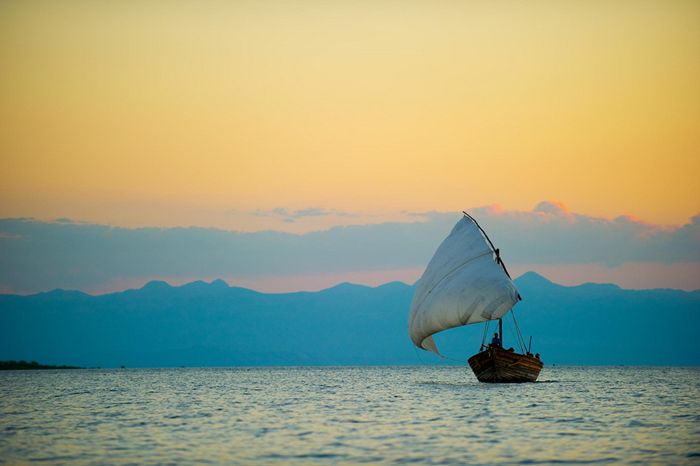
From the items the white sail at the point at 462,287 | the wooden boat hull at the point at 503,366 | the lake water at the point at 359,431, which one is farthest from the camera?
the wooden boat hull at the point at 503,366

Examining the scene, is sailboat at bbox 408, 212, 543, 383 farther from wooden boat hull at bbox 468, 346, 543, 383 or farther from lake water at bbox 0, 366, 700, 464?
lake water at bbox 0, 366, 700, 464

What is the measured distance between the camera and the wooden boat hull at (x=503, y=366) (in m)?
64.6

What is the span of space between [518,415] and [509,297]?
869 inches

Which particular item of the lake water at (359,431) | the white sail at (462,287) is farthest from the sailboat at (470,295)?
the lake water at (359,431)

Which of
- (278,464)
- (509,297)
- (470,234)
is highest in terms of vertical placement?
(470,234)

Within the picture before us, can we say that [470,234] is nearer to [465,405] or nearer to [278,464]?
[465,405]

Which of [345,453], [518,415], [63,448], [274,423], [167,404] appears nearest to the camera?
[345,453]

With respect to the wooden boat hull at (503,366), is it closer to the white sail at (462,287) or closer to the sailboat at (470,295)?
the sailboat at (470,295)

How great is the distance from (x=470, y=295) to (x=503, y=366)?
6.01 meters

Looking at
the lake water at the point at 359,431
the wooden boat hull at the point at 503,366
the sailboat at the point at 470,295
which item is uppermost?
the sailboat at the point at 470,295

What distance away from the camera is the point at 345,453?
27.8m

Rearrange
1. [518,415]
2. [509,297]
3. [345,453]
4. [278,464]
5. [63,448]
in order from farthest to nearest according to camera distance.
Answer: [509,297], [518,415], [63,448], [345,453], [278,464]

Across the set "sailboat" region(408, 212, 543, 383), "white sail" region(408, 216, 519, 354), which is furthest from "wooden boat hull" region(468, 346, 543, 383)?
"white sail" region(408, 216, 519, 354)

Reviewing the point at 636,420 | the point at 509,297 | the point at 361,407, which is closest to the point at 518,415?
the point at 636,420
